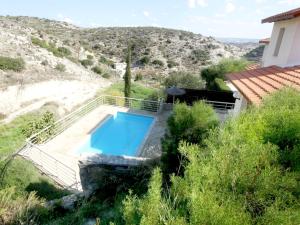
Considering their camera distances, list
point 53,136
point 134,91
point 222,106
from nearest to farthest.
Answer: point 53,136
point 222,106
point 134,91

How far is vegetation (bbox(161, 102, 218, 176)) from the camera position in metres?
8.45

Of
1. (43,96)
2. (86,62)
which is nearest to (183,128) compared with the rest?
(43,96)

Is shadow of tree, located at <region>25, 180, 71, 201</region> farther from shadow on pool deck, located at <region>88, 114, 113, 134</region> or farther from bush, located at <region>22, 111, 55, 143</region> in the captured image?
shadow on pool deck, located at <region>88, 114, 113, 134</region>

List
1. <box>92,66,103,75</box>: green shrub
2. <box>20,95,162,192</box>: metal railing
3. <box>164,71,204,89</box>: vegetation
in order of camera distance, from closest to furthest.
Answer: <box>20,95,162,192</box>: metal railing → <box>164,71,204,89</box>: vegetation → <box>92,66,103,75</box>: green shrub

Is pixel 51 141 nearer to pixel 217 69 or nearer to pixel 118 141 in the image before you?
pixel 118 141

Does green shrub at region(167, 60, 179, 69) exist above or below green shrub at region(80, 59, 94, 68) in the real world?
below

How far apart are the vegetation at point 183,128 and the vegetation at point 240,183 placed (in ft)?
Answer: 15.2

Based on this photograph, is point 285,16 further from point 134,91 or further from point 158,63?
point 158,63

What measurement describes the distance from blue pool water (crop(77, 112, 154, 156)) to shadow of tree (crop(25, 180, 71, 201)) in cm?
308

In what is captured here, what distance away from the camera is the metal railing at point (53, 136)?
37.0ft

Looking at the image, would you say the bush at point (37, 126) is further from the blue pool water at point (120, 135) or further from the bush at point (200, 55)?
the bush at point (200, 55)

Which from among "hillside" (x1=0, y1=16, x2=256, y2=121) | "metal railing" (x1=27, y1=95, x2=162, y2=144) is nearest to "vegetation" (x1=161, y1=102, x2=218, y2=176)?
"metal railing" (x1=27, y1=95, x2=162, y2=144)

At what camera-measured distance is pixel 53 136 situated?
47.4ft

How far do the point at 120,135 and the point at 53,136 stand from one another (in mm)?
4165
